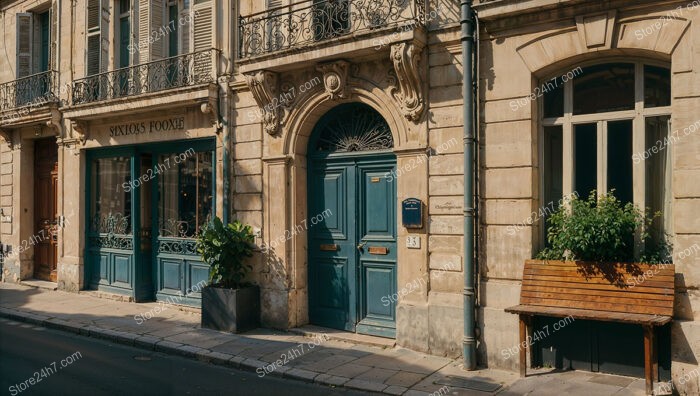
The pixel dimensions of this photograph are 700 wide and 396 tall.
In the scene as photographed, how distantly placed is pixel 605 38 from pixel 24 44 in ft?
43.9

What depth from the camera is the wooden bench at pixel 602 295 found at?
6.01 m

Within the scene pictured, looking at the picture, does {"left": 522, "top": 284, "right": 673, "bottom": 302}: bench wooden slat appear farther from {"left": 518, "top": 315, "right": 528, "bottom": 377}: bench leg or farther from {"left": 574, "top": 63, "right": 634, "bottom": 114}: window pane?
{"left": 574, "top": 63, "right": 634, "bottom": 114}: window pane

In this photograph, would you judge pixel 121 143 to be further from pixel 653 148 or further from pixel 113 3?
pixel 653 148

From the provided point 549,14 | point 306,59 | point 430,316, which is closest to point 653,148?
point 549,14

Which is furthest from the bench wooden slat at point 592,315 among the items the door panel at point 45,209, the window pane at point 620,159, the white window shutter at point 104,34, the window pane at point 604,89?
the door panel at point 45,209

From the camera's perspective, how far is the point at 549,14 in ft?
22.7

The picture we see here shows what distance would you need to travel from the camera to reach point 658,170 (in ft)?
21.9

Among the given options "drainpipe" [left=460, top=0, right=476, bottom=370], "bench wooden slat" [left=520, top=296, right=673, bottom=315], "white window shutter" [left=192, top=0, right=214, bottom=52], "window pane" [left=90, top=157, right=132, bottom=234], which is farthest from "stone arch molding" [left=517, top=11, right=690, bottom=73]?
"window pane" [left=90, top=157, right=132, bottom=234]

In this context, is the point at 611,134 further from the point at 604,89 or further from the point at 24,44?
the point at 24,44

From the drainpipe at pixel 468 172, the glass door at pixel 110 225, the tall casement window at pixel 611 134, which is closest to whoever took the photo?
the tall casement window at pixel 611 134

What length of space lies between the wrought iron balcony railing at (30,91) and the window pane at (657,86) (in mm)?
11808

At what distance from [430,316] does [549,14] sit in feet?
13.5

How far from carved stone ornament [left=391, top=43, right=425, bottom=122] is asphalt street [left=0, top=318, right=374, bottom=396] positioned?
383cm

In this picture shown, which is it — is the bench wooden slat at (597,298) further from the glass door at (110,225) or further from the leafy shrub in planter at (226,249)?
the glass door at (110,225)
